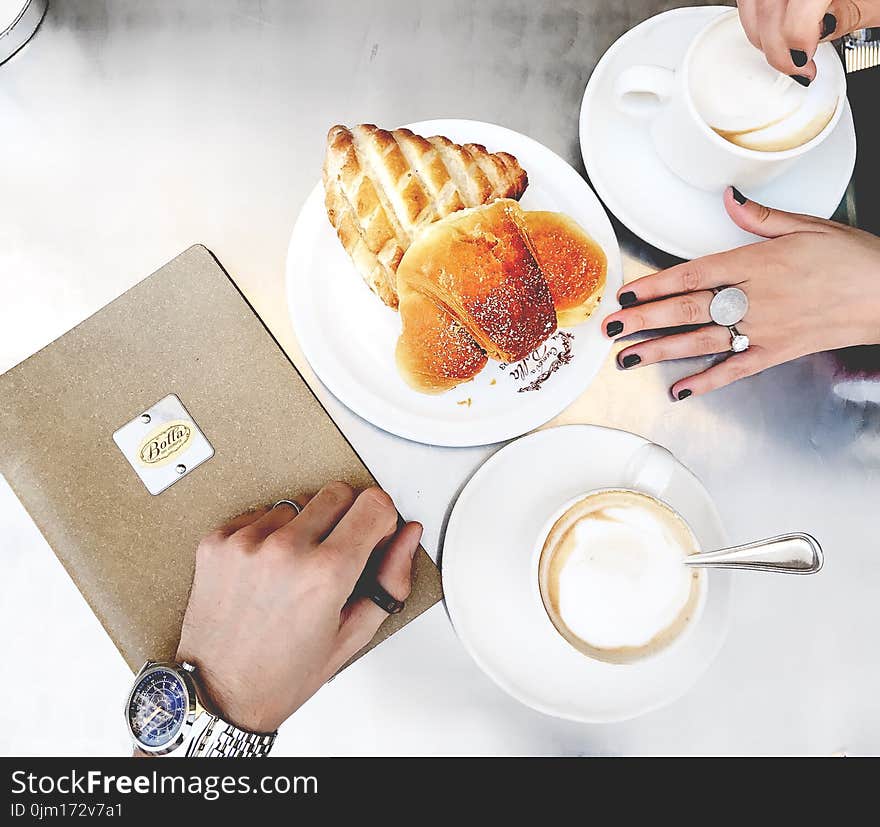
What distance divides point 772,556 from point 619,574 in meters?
0.16

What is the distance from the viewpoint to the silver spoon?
2.39 feet

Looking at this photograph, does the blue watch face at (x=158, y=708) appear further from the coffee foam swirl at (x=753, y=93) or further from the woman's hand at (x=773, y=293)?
the coffee foam swirl at (x=753, y=93)

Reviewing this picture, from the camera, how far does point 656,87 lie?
2.54ft

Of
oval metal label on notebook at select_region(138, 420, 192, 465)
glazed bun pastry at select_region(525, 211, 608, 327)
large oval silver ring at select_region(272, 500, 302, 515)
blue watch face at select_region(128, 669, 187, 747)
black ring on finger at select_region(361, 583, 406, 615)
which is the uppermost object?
oval metal label on notebook at select_region(138, 420, 192, 465)

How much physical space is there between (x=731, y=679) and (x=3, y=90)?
3.63 feet

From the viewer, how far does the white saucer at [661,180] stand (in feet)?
2.73

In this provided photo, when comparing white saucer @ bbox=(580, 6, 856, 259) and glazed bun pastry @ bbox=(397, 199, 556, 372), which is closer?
glazed bun pastry @ bbox=(397, 199, 556, 372)

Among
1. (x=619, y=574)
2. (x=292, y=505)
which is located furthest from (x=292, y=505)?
(x=619, y=574)

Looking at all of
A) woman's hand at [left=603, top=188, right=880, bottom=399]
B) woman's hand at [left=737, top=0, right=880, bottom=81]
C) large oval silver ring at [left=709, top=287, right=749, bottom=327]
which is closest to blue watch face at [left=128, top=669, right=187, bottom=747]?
woman's hand at [left=603, top=188, right=880, bottom=399]

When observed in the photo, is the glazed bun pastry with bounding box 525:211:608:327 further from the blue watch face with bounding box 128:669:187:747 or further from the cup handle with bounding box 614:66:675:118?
the blue watch face with bounding box 128:669:187:747

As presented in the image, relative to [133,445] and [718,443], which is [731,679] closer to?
[718,443]

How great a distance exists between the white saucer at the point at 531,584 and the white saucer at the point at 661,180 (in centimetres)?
24

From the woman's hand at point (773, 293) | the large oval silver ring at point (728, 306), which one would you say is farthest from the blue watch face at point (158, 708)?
the large oval silver ring at point (728, 306)
